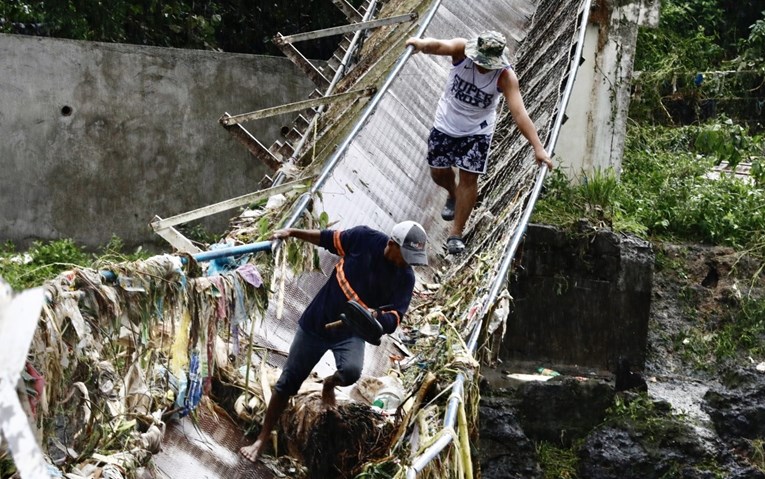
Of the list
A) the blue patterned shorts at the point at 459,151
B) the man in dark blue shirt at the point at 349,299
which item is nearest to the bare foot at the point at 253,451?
the man in dark blue shirt at the point at 349,299

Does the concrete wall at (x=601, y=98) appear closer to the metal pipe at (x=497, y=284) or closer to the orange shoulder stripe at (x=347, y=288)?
the metal pipe at (x=497, y=284)

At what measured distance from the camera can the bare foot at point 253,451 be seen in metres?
5.37

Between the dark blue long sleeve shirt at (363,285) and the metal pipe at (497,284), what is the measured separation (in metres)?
0.49

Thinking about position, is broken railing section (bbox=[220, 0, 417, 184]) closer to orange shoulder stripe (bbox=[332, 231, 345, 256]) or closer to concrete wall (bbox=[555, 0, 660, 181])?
concrete wall (bbox=[555, 0, 660, 181])

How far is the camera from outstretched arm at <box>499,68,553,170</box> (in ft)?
22.1

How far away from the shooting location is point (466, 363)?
17.6ft

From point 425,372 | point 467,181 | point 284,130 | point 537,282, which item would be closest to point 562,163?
point 537,282

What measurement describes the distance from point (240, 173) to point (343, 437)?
5427mm

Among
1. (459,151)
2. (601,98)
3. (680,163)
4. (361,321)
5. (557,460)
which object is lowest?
(557,460)

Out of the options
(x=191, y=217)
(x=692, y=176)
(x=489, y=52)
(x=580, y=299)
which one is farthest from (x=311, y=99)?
(x=692, y=176)

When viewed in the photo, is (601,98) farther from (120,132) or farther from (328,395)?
(328,395)

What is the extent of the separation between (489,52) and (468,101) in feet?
1.24

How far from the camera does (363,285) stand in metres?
5.26

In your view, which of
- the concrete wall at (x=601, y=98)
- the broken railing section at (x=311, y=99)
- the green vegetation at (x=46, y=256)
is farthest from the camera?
the concrete wall at (x=601, y=98)
